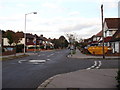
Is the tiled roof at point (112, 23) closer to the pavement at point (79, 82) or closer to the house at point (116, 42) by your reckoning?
the house at point (116, 42)

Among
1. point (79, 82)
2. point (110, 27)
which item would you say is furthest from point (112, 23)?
point (79, 82)

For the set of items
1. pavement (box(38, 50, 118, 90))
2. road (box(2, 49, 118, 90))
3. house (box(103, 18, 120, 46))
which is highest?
house (box(103, 18, 120, 46))

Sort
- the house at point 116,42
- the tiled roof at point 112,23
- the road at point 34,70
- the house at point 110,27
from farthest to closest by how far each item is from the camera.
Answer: the tiled roof at point 112,23, the house at point 110,27, the house at point 116,42, the road at point 34,70

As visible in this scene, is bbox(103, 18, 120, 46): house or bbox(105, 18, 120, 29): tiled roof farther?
bbox(105, 18, 120, 29): tiled roof

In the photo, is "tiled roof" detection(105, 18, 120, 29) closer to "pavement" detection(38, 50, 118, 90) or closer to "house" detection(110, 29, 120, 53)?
"house" detection(110, 29, 120, 53)

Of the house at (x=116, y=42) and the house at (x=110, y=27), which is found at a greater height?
the house at (x=110, y=27)

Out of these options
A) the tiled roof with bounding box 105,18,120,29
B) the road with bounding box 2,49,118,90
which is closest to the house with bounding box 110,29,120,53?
the tiled roof with bounding box 105,18,120,29

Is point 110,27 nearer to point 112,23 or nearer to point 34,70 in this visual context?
point 112,23

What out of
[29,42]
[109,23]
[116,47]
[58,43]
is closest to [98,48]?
[116,47]

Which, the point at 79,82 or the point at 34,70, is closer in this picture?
the point at 79,82

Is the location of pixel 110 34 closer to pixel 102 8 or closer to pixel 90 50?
pixel 90 50

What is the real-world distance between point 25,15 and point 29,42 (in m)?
49.2

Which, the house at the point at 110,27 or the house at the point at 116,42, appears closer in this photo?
the house at the point at 116,42

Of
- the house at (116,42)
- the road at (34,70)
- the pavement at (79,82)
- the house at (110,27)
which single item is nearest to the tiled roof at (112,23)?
the house at (110,27)
